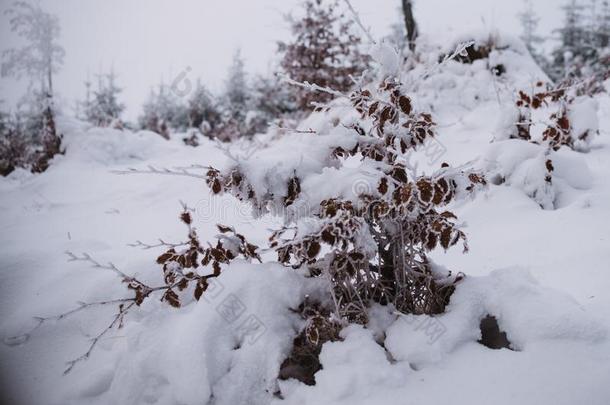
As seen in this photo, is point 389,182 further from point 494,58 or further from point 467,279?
point 494,58

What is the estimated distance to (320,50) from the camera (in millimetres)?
7961

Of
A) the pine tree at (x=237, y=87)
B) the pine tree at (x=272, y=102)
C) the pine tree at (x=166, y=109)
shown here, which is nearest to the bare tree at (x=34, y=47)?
the pine tree at (x=166, y=109)

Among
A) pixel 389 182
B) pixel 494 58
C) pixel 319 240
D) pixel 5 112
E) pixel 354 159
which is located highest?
pixel 494 58

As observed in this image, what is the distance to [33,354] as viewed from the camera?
6.23 ft

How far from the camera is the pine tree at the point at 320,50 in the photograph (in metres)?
8.00

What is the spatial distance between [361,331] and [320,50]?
7.50 metres

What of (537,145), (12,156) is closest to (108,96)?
(12,156)

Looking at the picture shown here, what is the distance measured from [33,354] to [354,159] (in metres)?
4.26

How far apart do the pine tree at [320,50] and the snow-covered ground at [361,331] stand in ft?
18.0

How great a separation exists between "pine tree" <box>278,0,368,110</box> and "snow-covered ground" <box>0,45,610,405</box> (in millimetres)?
5485

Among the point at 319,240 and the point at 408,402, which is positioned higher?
the point at 319,240

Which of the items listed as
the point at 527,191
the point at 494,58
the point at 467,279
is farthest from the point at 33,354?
the point at 494,58

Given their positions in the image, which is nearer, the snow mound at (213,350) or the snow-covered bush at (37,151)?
the snow mound at (213,350)

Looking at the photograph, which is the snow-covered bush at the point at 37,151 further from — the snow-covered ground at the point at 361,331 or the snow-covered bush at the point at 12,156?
the snow-covered ground at the point at 361,331
